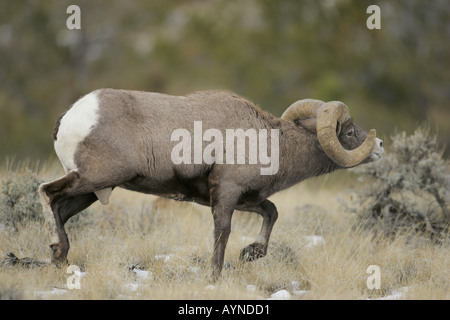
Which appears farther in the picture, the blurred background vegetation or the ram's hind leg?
the blurred background vegetation

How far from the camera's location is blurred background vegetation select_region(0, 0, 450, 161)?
95.6ft

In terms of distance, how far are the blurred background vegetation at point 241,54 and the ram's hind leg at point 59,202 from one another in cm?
2075

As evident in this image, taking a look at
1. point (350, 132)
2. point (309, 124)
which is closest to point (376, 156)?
point (350, 132)

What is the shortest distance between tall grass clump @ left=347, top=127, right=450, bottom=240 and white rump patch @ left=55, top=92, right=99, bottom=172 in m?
4.68

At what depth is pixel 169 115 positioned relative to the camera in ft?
23.3

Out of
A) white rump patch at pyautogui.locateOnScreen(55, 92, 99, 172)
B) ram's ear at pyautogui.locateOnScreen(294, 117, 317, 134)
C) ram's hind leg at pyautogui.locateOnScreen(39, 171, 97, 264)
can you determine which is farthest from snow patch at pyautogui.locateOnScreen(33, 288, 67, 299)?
ram's ear at pyautogui.locateOnScreen(294, 117, 317, 134)

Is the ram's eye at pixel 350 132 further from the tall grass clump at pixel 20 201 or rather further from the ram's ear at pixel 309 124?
the tall grass clump at pixel 20 201

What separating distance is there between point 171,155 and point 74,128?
1.09 m

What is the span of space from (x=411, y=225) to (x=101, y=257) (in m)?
4.92

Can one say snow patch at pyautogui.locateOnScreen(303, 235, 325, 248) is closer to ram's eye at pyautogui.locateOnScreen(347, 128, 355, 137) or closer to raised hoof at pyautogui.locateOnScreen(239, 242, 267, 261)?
raised hoof at pyautogui.locateOnScreen(239, 242, 267, 261)

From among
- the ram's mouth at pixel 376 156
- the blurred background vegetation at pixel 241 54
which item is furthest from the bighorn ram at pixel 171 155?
the blurred background vegetation at pixel 241 54

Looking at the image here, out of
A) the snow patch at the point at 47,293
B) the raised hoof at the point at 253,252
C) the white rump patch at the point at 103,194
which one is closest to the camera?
the snow patch at the point at 47,293

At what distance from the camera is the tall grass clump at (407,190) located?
9.71 m

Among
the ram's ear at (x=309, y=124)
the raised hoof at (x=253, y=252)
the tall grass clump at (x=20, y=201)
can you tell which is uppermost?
the ram's ear at (x=309, y=124)
